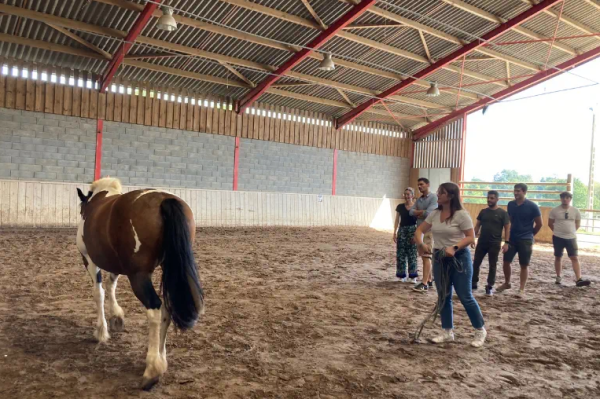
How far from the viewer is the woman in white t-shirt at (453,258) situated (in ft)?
13.3

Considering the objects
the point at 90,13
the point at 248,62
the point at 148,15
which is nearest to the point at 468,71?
the point at 248,62

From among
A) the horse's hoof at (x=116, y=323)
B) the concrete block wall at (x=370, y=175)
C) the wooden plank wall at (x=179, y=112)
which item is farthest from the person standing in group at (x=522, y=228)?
the concrete block wall at (x=370, y=175)

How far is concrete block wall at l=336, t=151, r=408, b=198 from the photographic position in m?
19.3

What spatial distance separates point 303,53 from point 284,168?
5167 millimetres

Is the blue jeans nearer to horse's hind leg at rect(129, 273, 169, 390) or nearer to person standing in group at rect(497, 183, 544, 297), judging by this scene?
horse's hind leg at rect(129, 273, 169, 390)

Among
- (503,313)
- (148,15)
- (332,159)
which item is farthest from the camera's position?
(332,159)

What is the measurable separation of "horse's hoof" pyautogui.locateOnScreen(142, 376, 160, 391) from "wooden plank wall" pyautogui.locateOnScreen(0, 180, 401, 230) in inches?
411

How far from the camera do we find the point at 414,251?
6.93 m

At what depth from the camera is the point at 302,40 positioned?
13.4 meters

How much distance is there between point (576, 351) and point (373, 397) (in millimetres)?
2354

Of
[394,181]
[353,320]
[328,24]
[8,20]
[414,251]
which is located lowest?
[353,320]

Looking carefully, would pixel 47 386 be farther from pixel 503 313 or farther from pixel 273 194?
pixel 273 194

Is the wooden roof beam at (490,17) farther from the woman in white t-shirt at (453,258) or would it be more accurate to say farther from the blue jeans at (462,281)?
the blue jeans at (462,281)

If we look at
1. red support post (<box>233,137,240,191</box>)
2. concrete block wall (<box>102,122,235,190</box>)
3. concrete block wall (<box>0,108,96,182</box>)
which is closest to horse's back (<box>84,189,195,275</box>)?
concrete block wall (<box>0,108,96,182</box>)
